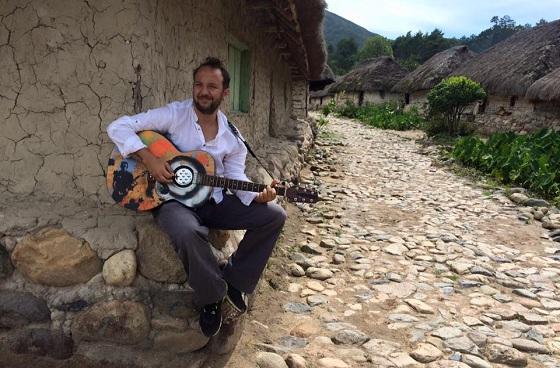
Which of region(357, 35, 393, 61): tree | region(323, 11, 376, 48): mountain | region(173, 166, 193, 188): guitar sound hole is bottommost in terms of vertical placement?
region(173, 166, 193, 188): guitar sound hole

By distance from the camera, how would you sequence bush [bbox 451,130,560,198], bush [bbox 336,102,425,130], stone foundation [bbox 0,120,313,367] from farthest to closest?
bush [bbox 336,102,425,130] → bush [bbox 451,130,560,198] → stone foundation [bbox 0,120,313,367]

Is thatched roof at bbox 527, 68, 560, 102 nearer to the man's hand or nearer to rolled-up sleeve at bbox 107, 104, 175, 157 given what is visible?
the man's hand

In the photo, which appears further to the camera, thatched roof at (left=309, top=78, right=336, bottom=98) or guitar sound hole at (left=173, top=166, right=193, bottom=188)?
thatched roof at (left=309, top=78, right=336, bottom=98)

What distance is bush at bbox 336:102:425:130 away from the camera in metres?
19.3

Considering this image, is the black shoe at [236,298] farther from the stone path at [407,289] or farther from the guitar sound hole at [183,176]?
the guitar sound hole at [183,176]

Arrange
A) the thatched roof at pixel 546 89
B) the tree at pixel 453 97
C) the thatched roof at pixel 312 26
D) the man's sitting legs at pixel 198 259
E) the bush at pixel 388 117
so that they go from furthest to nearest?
the bush at pixel 388 117 → the tree at pixel 453 97 → the thatched roof at pixel 546 89 → the thatched roof at pixel 312 26 → the man's sitting legs at pixel 198 259

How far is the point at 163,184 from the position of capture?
2.48 metres

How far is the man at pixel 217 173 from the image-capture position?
2.42 meters

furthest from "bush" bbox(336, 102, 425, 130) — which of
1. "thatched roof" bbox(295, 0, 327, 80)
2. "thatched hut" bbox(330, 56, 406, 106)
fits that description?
"thatched roof" bbox(295, 0, 327, 80)

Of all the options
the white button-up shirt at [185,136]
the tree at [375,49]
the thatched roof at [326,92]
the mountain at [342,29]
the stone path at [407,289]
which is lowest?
the stone path at [407,289]

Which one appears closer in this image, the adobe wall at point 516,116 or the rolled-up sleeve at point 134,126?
the rolled-up sleeve at point 134,126

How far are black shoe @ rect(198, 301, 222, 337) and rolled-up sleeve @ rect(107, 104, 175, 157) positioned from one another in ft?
3.15

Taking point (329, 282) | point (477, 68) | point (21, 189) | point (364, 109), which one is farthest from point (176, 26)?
point (364, 109)

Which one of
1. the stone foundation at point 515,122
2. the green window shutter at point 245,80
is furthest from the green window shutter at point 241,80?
the stone foundation at point 515,122
